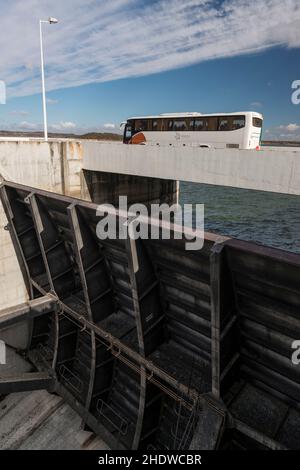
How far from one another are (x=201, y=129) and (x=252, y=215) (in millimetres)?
17425

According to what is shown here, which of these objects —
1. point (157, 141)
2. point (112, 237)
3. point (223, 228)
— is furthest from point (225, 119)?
point (112, 237)

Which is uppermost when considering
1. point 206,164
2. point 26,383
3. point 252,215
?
point 206,164

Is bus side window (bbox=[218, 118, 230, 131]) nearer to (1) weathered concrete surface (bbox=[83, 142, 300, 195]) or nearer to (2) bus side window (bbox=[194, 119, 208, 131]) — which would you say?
(2) bus side window (bbox=[194, 119, 208, 131])

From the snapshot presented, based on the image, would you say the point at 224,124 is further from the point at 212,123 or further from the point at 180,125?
the point at 180,125

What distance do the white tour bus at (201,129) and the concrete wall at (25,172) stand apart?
29.2 feet

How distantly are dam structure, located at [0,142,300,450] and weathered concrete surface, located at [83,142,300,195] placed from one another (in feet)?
0.28

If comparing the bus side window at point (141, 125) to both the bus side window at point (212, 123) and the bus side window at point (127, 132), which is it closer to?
the bus side window at point (127, 132)

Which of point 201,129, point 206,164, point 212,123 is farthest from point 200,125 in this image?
point 206,164

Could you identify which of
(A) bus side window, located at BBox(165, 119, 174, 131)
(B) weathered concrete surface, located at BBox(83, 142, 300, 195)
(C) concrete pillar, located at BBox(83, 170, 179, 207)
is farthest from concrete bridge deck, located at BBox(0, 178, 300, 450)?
(A) bus side window, located at BBox(165, 119, 174, 131)

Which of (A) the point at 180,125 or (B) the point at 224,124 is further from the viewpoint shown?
(A) the point at 180,125

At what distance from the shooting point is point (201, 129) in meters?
22.8

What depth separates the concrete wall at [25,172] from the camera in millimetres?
15922

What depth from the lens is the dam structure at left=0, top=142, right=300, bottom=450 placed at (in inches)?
302

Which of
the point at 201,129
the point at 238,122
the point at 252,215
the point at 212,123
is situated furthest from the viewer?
the point at 252,215
